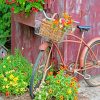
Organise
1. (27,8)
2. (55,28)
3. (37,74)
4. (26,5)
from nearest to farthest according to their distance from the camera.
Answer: (55,28) → (37,74) → (27,8) → (26,5)

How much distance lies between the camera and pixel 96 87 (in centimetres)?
624

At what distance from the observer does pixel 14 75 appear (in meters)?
5.84

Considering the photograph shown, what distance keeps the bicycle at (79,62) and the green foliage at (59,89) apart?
201mm

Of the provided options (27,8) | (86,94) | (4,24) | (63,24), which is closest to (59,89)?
(86,94)

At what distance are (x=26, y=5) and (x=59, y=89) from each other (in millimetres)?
1658

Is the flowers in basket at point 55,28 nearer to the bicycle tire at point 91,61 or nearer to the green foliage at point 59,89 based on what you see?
the green foliage at point 59,89

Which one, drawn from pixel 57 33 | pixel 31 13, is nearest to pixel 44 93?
pixel 57 33

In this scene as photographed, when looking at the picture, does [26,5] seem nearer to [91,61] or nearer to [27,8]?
[27,8]

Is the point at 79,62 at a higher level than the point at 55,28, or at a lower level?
lower

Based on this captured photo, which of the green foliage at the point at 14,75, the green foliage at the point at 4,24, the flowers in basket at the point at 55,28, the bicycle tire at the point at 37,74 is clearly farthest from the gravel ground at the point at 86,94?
the green foliage at the point at 4,24

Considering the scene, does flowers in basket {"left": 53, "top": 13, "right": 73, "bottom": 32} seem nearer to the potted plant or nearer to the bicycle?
the bicycle

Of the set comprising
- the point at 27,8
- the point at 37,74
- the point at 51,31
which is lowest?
the point at 37,74

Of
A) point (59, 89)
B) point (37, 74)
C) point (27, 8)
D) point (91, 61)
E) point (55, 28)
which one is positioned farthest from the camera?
point (91, 61)

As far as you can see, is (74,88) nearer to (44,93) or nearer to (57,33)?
(44,93)
